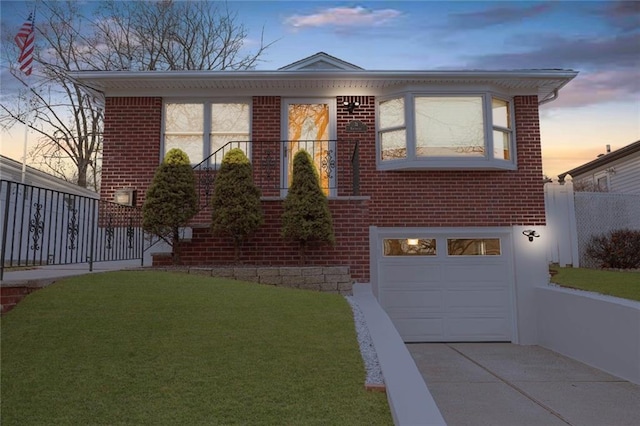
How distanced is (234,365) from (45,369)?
1444mm

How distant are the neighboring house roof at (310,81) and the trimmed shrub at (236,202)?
2326mm

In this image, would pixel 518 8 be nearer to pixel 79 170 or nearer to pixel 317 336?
pixel 317 336

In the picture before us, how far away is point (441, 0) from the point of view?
9.73 m

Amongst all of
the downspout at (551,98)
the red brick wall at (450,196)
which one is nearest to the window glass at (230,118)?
the red brick wall at (450,196)

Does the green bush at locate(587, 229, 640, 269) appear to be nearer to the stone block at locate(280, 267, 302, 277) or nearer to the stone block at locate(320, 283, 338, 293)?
the stone block at locate(320, 283, 338, 293)

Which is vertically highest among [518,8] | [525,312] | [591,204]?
[518,8]

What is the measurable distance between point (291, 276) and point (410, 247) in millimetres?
3543

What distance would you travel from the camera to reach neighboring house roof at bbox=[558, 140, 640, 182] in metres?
17.6

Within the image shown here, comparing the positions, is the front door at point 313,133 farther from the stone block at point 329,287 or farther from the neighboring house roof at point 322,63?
the stone block at point 329,287

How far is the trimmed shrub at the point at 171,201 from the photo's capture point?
702 centimetres

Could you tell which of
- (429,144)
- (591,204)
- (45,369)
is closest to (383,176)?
(429,144)

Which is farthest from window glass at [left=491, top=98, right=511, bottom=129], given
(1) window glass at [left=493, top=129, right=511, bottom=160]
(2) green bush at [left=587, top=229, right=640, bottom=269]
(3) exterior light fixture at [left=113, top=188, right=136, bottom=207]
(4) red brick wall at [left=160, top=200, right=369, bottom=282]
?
(3) exterior light fixture at [left=113, top=188, right=136, bottom=207]

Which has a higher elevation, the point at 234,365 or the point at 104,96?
the point at 104,96

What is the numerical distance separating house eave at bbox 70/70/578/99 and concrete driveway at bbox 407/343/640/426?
5.50 meters
